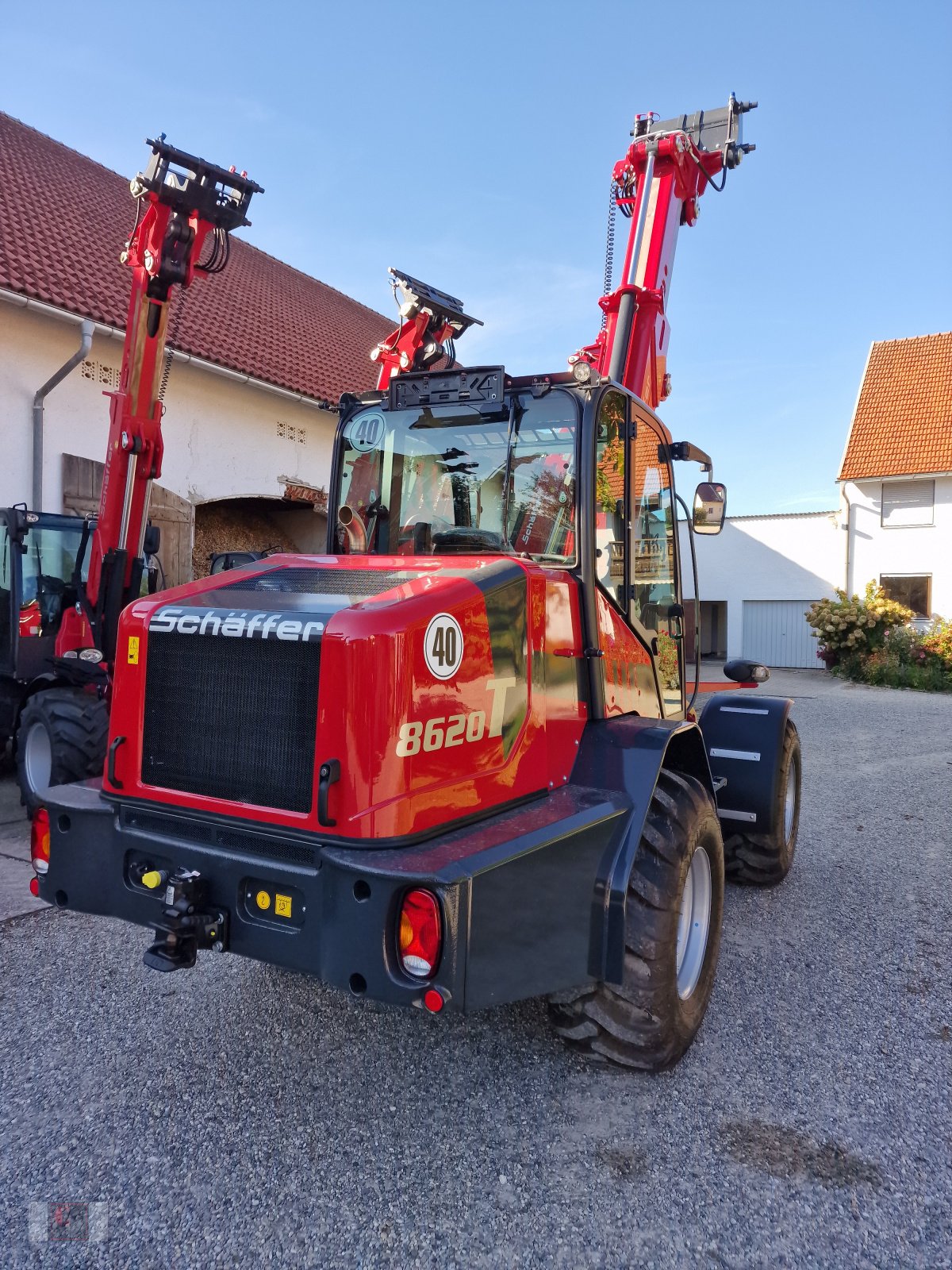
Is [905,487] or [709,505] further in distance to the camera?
[905,487]

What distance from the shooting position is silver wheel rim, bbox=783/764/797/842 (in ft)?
16.5

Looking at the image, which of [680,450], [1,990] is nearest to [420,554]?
[680,450]

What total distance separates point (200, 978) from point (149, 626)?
1.65m

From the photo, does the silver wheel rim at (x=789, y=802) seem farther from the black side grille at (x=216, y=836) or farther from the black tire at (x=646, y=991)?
the black side grille at (x=216, y=836)

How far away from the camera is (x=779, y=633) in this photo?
23.4 m

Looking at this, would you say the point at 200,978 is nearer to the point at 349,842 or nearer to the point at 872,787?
the point at 349,842

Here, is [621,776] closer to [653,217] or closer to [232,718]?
[232,718]

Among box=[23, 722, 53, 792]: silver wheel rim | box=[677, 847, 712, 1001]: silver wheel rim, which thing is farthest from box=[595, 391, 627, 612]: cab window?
box=[23, 722, 53, 792]: silver wheel rim

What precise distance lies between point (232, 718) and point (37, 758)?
395 cm

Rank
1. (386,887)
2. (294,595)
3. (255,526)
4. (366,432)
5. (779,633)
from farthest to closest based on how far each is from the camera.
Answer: (779,633)
(255,526)
(366,432)
(294,595)
(386,887)

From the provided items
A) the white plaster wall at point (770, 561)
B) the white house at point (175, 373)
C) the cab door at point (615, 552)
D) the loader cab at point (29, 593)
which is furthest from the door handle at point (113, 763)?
the white plaster wall at point (770, 561)

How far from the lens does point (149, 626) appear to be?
297cm

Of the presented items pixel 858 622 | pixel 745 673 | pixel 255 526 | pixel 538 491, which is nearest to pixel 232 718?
pixel 538 491

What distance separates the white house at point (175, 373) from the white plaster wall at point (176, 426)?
17 mm
